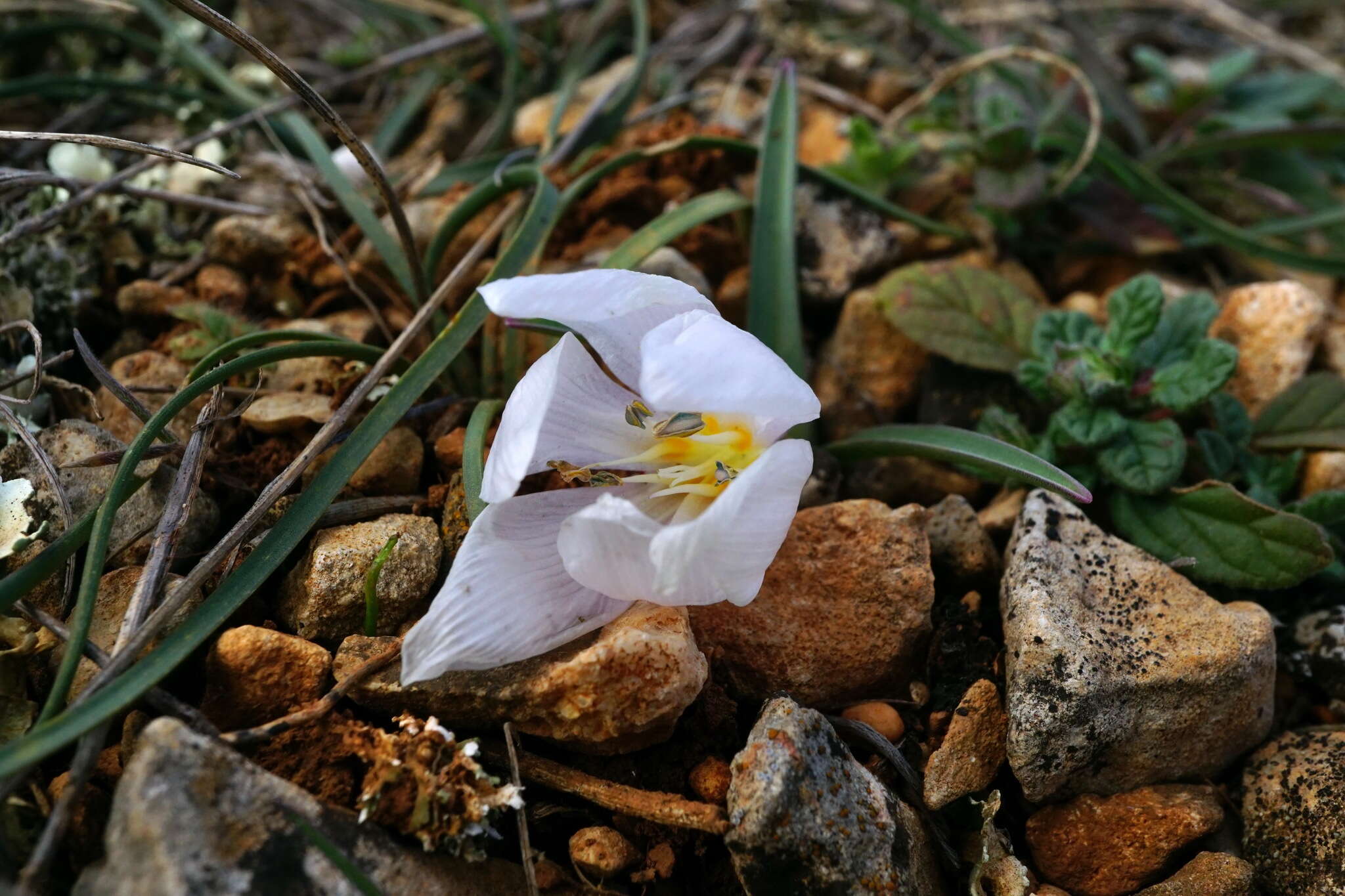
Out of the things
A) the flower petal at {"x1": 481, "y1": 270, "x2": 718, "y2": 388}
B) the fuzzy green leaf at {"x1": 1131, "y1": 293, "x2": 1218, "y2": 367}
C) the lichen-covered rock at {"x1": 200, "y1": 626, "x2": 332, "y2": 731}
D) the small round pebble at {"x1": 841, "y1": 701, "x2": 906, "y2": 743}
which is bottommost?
the small round pebble at {"x1": 841, "y1": 701, "x2": 906, "y2": 743}

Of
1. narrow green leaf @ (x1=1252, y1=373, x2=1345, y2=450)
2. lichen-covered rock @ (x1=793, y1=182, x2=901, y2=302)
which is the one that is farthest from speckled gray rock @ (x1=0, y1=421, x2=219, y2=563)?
Answer: narrow green leaf @ (x1=1252, y1=373, x2=1345, y2=450)

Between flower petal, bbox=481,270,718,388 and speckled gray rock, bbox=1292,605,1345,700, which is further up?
flower petal, bbox=481,270,718,388

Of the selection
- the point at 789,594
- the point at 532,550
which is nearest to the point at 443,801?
the point at 532,550

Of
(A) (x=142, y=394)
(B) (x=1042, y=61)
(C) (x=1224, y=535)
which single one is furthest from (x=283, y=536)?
(B) (x=1042, y=61)

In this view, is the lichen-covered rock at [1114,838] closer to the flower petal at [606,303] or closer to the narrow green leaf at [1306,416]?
the narrow green leaf at [1306,416]

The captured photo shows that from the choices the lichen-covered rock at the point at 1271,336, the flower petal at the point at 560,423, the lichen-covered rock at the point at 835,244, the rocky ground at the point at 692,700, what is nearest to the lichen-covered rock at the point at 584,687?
the rocky ground at the point at 692,700

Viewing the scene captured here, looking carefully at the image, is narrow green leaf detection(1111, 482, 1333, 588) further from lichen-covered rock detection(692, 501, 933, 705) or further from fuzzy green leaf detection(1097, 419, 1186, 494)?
lichen-covered rock detection(692, 501, 933, 705)
